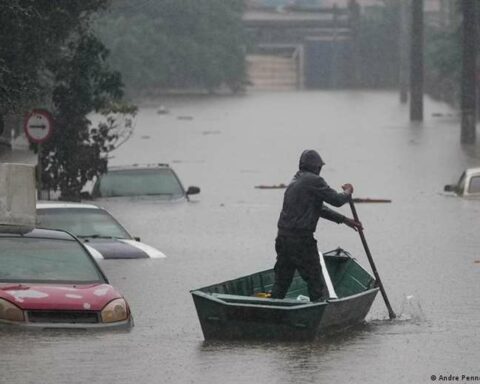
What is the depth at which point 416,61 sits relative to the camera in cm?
7906

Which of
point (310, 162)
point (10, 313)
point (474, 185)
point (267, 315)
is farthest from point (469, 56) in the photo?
point (10, 313)

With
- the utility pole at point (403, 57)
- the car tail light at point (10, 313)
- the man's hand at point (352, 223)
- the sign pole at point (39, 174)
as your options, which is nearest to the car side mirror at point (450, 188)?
the sign pole at point (39, 174)

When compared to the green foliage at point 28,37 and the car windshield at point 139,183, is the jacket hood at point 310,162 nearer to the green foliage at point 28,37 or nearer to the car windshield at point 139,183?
the green foliage at point 28,37

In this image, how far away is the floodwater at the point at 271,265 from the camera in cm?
1524

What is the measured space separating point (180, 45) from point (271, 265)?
4038 inches

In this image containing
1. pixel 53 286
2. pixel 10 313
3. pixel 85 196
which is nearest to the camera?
pixel 10 313

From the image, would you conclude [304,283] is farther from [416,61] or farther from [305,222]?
[416,61]

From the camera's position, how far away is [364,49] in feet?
513

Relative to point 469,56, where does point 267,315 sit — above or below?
above

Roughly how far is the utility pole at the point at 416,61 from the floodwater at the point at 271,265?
4.18 metres

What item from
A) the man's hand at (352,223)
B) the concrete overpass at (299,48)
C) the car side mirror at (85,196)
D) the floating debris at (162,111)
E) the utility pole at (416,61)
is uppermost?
the man's hand at (352,223)

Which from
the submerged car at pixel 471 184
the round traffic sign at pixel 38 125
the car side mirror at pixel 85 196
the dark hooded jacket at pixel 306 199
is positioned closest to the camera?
the dark hooded jacket at pixel 306 199

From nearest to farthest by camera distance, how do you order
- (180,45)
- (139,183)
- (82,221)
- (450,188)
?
(82,221) → (139,183) → (450,188) → (180,45)

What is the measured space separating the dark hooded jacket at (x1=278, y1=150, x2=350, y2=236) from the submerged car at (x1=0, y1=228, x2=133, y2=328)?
1.76 metres
